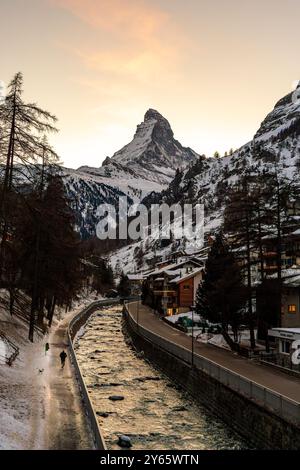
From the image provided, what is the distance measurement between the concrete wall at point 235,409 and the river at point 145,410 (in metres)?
0.66

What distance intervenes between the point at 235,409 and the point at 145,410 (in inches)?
299

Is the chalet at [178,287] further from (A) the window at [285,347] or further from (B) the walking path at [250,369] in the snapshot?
(A) the window at [285,347]

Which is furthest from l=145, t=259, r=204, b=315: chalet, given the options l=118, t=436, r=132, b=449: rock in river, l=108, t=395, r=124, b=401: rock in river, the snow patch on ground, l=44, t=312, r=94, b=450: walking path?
l=118, t=436, r=132, b=449: rock in river

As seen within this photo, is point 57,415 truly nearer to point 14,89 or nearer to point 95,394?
point 95,394

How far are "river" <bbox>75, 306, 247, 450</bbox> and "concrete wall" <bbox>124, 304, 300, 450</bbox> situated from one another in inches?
25.8

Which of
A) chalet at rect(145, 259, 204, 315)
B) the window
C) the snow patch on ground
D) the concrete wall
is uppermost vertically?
chalet at rect(145, 259, 204, 315)

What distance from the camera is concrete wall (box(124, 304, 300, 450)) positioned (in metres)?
23.3

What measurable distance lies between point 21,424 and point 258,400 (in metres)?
13.1

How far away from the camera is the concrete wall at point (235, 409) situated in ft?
76.5

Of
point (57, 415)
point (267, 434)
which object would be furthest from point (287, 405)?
point (57, 415)

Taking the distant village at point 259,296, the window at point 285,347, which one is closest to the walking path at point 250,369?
the distant village at point 259,296

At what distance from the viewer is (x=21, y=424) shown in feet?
74.8

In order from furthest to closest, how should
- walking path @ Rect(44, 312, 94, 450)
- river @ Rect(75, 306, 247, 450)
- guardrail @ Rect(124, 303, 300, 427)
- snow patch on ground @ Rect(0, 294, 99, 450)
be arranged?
river @ Rect(75, 306, 247, 450), guardrail @ Rect(124, 303, 300, 427), walking path @ Rect(44, 312, 94, 450), snow patch on ground @ Rect(0, 294, 99, 450)

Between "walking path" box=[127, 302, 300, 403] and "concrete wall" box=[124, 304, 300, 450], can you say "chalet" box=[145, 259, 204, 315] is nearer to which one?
"walking path" box=[127, 302, 300, 403]
